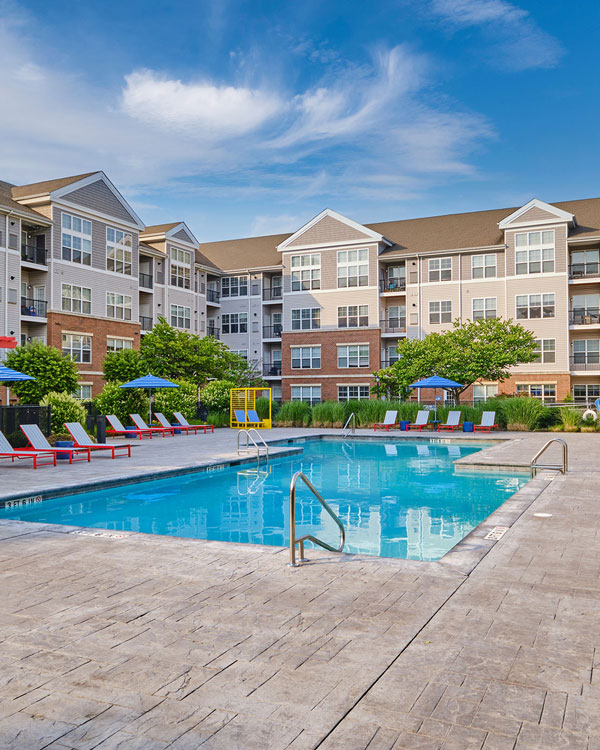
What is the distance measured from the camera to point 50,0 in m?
15.7

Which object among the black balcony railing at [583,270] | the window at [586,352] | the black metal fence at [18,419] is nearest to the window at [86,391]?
the black metal fence at [18,419]

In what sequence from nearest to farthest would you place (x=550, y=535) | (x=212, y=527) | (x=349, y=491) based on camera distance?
1. (x=550, y=535)
2. (x=212, y=527)
3. (x=349, y=491)

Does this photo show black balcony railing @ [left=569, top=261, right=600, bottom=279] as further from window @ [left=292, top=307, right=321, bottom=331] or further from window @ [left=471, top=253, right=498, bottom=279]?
window @ [left=292, top=307, right=321, bottom=331]

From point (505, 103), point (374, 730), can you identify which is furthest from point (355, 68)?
point (374, 730)

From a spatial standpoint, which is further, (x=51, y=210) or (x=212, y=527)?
(x=51, y=210)

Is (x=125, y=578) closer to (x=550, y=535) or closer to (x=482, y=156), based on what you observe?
(x=550, y=535)

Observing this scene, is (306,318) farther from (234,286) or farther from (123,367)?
(123,367)

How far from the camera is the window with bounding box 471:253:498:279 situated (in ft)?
130

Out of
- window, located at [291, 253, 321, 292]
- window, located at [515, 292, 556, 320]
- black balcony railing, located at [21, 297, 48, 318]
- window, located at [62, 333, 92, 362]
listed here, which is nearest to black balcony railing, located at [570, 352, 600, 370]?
window, located at [515, 292, 556, 320]

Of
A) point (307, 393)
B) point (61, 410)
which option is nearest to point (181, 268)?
point (307, 393)

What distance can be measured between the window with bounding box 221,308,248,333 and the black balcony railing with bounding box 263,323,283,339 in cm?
163

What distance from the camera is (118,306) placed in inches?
1454

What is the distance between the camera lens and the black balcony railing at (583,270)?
38.1m

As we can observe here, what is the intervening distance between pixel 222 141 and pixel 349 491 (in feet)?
55.2
